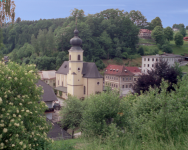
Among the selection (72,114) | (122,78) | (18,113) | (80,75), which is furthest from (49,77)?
(18,113)

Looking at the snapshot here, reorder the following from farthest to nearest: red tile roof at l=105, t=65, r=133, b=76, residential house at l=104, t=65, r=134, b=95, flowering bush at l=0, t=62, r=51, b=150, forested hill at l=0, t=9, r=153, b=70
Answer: forested hill at l=0, t=9, r=153, b=70 → red tile roof at l=105, t=65, r=133, b=76 → residential house at l=104, t=65, r=134, b=95 → flowering bush at l=0, t=62, r=51, b=150

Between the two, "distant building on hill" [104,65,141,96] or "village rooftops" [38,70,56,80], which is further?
"village rooftops" [38,70,56,80]

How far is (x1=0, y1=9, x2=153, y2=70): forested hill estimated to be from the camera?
5896cm

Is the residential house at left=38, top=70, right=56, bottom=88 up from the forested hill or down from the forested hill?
down

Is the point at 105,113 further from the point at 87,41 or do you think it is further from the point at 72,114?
the point at 87,41

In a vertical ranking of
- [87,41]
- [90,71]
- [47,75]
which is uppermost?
[87,41]

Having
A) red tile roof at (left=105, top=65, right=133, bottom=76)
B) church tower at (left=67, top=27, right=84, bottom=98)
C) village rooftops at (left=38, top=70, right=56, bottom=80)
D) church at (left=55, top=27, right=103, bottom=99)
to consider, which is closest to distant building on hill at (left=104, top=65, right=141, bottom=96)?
red tile roof at (left=105, top=65, right=133, bottom=76)

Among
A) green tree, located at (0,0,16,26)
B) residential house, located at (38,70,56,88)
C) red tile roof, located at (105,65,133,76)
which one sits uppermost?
green tree, located at (0,0,16,26)

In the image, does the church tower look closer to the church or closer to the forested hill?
the church

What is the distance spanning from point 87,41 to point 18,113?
58140 mm

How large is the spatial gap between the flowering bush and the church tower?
2661 centimetres

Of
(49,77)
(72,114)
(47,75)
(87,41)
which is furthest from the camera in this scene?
(87,41)

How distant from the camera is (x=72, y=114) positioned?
765 inches

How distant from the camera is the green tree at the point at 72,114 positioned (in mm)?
18953
